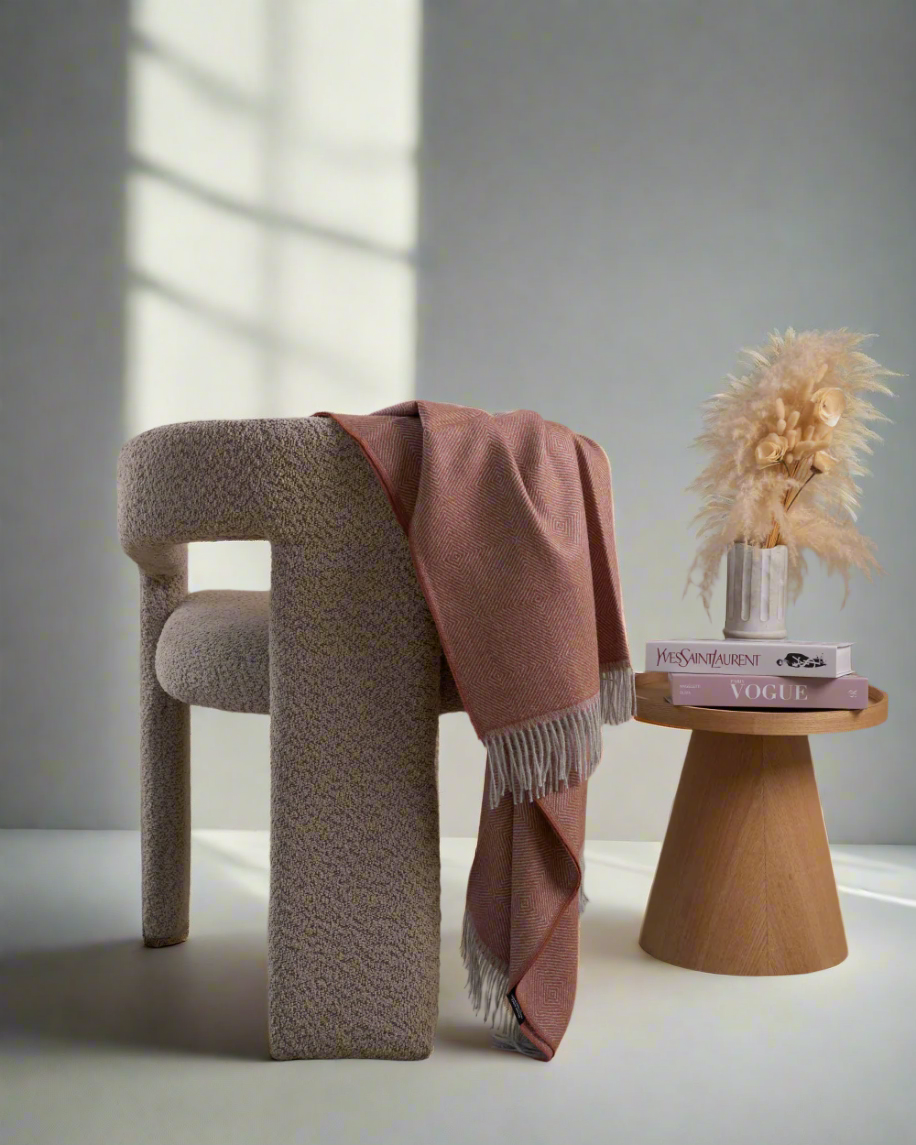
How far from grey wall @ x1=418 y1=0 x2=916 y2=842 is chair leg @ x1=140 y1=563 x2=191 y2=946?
29.8 inches

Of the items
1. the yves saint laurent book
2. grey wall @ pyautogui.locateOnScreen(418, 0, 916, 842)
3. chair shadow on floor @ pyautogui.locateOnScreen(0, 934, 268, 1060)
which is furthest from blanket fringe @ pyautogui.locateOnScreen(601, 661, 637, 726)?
grey wall @ pyautogui.locateOnScreen(418, 0, 916, 842)

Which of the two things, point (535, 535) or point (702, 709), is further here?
point (702, 709)

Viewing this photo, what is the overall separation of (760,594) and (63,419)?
143 centimetres

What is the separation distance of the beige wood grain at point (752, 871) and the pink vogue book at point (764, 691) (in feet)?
0.29

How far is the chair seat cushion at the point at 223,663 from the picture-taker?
1.14 meters

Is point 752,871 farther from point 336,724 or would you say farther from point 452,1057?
point 336,724

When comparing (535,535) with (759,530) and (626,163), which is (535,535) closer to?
(759,530)

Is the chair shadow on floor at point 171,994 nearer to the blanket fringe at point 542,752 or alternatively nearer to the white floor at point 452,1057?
the white floor at point 452,1057

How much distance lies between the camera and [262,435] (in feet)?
3.43

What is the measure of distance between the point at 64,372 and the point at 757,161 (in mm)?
1470

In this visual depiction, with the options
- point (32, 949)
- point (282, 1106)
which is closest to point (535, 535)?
point (282, 1106)

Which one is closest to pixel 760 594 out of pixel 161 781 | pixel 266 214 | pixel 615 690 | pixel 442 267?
pixel 615 690

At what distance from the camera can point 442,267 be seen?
6.84ft

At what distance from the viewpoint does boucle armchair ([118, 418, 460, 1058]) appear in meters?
1.05
